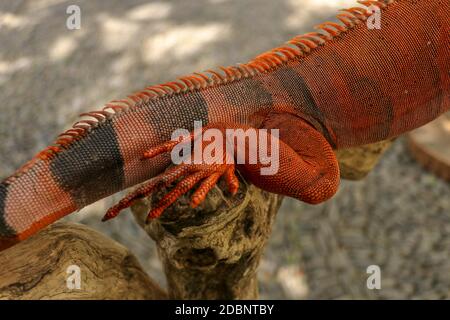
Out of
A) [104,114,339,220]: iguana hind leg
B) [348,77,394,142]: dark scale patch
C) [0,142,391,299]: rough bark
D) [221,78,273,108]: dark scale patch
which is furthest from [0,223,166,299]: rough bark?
[348,77,394,142]: dark scale patch

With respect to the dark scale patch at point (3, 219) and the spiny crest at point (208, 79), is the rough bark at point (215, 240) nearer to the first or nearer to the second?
the spiny crest at point (208, 79)

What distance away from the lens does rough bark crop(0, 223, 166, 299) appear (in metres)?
2.40

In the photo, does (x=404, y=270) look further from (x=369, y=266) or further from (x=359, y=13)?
(x=359, y=13)

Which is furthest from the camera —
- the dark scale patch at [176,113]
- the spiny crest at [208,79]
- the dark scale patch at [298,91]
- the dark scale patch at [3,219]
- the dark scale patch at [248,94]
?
the dark scale patch at [298,91]

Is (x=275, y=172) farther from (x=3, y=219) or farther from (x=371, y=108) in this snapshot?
(x=3, y=219)

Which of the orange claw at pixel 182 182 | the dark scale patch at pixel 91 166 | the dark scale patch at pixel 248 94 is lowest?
the orange claw at pixel 182 182

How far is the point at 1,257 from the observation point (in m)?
2.42

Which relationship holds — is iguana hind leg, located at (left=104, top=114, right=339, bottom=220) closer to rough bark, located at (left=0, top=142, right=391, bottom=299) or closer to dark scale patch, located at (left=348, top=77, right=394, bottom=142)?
rough bark, located at (left=0, top=142, right=391, bottom=299)

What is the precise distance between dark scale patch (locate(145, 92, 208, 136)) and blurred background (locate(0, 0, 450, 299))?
2096mm

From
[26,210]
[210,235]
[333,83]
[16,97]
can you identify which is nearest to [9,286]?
[26,210]

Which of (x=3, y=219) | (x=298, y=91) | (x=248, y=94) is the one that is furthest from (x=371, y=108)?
(x=3, y=219)

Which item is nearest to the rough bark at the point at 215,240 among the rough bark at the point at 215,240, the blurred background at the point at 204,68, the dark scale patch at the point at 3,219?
the rough bark at the point at 215,240

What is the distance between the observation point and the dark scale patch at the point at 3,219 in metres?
2.05
